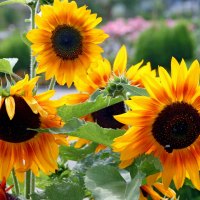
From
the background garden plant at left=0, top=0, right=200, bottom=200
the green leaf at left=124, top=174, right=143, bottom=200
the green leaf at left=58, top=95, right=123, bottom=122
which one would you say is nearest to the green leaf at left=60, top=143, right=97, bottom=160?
the background garden plant at left=0, top=0, right=200, bottom=200

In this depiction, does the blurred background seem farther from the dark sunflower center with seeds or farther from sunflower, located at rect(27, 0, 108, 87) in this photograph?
the dark sunflower center with seeds

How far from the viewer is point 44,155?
3.70ft

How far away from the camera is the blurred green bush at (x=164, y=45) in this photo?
1198 centimetres

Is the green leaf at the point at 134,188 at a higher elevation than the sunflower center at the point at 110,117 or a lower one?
higher

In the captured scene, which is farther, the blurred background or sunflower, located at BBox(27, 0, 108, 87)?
the blurred background

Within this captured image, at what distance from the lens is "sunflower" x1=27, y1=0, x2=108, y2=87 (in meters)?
1.26

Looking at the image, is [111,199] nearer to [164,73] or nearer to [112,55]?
[164,73]

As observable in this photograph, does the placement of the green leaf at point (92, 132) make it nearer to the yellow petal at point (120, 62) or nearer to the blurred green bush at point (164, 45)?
the yellow petal at point (120, 62)

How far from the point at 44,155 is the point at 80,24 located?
0.30 m

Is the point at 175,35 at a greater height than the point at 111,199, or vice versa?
the point at 111,199

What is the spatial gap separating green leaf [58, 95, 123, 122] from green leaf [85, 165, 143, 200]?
9 centimetres

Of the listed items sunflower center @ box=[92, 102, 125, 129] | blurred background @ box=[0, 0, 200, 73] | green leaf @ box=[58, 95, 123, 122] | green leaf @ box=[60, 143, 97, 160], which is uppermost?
green leaf @ box=[58, 95, 123, 122]

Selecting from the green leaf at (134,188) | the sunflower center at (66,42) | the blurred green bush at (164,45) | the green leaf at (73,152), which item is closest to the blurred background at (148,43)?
the blurred green bush at (164,45)

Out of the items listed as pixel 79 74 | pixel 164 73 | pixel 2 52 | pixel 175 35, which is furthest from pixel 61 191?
pixel 2 52
